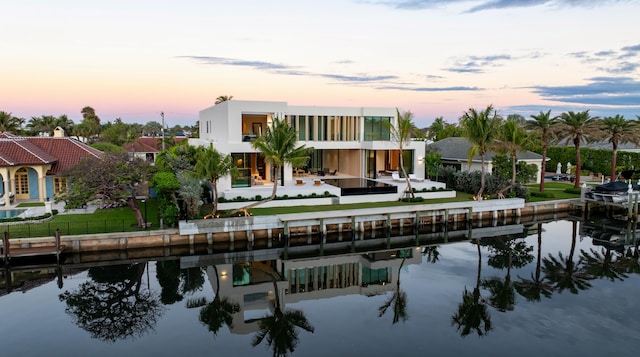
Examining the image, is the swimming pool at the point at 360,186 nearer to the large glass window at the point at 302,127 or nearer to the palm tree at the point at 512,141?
the large glass window at the point at 302,127

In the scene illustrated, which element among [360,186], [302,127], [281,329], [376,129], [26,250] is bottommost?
[281,329]

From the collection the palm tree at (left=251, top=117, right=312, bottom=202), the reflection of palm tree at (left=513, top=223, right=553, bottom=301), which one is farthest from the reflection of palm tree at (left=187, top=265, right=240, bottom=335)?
the reflection of palm tree at (left=513, top=223, right=553, bottom=301)

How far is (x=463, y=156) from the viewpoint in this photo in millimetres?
44312

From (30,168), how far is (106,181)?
11208 millimetres

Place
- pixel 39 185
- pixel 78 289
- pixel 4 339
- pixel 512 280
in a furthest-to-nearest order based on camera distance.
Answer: pixel 39 185
pixel 512 280
pixel 78 289
pixel 4 339

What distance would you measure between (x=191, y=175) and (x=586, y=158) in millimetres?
45028

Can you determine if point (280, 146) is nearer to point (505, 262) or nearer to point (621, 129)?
point (505, 262)

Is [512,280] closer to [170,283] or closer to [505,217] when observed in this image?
[505,217]

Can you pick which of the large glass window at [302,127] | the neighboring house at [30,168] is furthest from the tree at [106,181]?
the large glass window at [302,127]

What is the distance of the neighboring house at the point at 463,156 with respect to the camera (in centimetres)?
4234

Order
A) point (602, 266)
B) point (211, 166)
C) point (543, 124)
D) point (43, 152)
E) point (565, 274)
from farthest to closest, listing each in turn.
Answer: point (543, 124) → point (43, 152) → point (211, 166) → point (602, 266) → point (565, 274)

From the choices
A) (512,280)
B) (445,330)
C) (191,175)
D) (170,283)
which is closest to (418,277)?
(512,280)

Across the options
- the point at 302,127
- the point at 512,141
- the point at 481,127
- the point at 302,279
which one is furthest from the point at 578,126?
the point at 302,279

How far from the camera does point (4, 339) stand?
15.6 m
